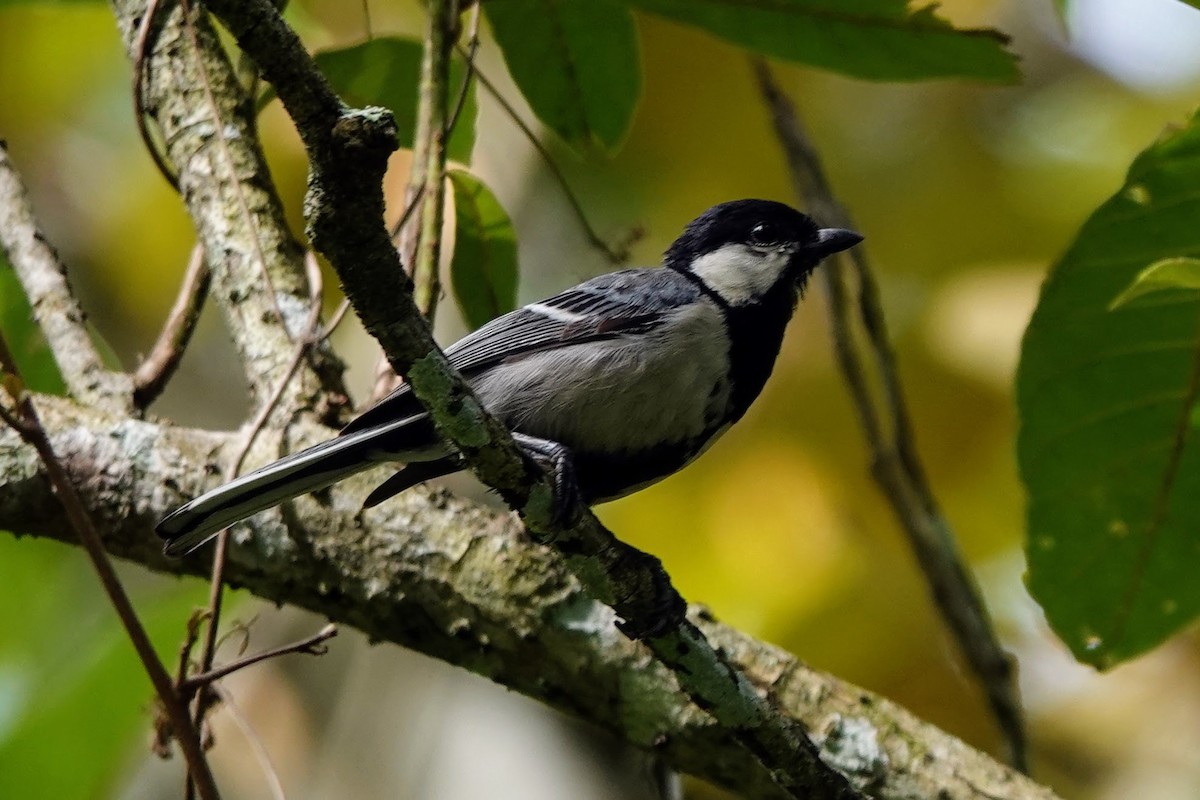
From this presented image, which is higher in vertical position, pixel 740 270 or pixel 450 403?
pixel 450 403

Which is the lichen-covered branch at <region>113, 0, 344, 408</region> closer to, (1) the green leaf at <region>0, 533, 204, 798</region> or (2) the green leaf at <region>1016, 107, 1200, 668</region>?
(1) the green leaf at <region>0, 533, 204, 798</region>

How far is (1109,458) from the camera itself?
2.77 m

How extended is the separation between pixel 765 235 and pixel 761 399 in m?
1.48

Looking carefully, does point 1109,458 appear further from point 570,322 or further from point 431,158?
point 431,158

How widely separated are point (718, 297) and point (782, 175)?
85.7 inches

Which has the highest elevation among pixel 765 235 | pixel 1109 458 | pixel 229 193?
pixel 229 193

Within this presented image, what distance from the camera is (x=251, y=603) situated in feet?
15.3

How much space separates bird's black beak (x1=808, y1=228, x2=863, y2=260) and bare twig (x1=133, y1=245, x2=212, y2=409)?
146 centimetres

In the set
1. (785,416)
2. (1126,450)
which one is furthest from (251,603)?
(1126,450)

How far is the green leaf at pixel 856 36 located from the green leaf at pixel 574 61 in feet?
0.41

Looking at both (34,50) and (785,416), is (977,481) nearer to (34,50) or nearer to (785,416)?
(785,416)

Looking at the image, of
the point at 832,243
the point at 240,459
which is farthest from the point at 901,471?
the point at 240,459

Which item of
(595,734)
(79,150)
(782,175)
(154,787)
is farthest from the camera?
(79,150)

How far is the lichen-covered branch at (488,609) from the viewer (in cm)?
243
